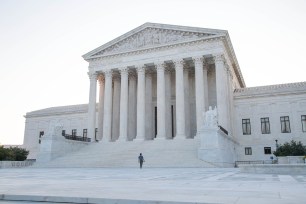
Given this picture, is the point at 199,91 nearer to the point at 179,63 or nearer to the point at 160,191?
the point at 179,63

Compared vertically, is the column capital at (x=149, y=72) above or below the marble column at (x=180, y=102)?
above

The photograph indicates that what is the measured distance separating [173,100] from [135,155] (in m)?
16.4

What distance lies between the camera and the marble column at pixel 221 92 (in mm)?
38844

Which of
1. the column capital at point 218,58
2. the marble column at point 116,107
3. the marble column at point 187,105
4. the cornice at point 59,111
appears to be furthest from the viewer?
the cornice at point 59,111

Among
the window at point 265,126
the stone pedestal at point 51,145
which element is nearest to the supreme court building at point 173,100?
the window at point 265,126

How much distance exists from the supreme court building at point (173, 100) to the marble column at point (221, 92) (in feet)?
0.41

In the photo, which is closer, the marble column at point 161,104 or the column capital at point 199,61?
the marble column at point 161,104

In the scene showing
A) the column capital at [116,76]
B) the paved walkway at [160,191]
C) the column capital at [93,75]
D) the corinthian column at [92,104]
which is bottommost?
the paved walkway at [160,191]

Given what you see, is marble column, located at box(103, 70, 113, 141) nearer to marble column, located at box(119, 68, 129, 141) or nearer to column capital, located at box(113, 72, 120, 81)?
marble column, located at box(119, 68, 129, 141)

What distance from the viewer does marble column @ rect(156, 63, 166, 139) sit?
133 feet

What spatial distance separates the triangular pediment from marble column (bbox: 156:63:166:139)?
3.92 meters

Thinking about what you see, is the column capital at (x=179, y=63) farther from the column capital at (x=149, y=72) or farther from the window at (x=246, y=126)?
the window at (x=246, y=126)

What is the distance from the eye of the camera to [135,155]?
111 feet

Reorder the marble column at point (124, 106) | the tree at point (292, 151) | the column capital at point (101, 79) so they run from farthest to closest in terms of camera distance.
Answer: the column capital at point (101, 79)
the marble column at point (124, 106)
the tree at point (292, 151)
